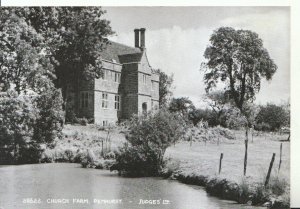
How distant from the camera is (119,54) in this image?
759 inches

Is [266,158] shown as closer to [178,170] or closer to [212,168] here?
[212,168]

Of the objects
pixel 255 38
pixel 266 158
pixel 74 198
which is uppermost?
pixel 255 38

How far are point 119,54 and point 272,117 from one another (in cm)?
930

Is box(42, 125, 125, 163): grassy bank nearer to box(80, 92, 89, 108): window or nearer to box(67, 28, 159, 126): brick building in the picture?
box(67, 28, 159, 126): brick building

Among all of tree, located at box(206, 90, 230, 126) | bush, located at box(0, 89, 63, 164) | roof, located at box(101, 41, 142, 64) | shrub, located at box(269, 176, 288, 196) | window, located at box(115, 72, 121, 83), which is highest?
roof, located at box(101, 41, 142, 64)

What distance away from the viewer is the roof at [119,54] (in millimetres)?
18891

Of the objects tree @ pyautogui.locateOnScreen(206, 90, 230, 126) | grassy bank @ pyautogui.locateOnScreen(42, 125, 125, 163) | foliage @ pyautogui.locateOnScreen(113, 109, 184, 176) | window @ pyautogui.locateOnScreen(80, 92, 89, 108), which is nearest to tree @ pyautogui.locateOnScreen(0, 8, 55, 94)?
grassy bank @ pyautogui.locateOnScreen(42, 125, 125, 163)

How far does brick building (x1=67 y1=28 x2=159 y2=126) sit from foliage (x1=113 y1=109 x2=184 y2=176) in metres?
4.66

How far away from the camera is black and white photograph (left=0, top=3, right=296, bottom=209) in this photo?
9820 mm

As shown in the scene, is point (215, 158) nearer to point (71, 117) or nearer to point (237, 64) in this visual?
point (237, 64)

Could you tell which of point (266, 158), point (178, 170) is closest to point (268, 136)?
point (266, 158)

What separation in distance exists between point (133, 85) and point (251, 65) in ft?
26.4

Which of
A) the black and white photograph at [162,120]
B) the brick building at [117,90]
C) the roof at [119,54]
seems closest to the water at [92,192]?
the black and white photograph at [162,120]

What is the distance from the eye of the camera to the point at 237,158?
12.3m
